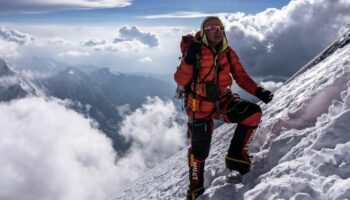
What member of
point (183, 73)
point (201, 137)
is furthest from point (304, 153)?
point (183, 73)

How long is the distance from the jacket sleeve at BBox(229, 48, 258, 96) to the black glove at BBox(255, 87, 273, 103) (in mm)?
102

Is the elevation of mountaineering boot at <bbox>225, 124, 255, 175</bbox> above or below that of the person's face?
below

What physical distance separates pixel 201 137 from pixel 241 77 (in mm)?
1629

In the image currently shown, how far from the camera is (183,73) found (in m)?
8.75

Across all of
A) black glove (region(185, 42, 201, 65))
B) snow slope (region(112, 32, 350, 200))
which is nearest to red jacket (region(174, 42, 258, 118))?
black glove (region(185, 42, 201, 65))

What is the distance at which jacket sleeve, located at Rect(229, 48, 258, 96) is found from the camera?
Result: 31.0ft

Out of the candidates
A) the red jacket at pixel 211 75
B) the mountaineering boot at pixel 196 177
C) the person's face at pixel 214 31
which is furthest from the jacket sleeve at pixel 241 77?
the mountaineering boot at pixel 196 177

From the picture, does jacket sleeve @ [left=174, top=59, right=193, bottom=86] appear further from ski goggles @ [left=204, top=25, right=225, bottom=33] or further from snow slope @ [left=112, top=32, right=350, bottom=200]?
snow slope @ [left=112, top=32, right=350, bottom=200]

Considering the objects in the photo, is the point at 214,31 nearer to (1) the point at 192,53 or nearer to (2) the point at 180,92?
(1) the point at 192,53

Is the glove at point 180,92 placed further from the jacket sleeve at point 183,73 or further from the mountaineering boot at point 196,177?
the mountaineering boot at point 196,177

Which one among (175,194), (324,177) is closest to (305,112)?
(324,177)

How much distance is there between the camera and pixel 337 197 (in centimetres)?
584

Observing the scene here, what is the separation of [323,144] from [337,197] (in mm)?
1663

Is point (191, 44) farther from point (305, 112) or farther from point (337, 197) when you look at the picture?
point (337, 197)
